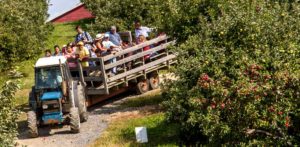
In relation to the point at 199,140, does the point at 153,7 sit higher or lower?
higher

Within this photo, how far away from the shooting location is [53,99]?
605 inches

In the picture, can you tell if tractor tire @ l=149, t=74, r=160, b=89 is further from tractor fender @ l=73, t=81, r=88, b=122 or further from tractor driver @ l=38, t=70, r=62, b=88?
tractor driver @ l=38, t=70, r=62, b=88

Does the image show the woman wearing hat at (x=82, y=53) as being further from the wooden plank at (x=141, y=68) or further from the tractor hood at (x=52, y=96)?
the tractor hood at (x=52, y=96)

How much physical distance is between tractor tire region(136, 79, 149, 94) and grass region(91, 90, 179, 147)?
1747mm

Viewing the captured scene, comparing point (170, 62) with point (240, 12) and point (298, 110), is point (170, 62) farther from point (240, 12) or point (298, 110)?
point (298, 110)

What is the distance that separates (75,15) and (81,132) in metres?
35.2

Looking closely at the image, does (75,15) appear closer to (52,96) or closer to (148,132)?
(52,96)

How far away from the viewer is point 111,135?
14.9 m

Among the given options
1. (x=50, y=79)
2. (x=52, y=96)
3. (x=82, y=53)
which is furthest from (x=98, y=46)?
(x=52, y=96)

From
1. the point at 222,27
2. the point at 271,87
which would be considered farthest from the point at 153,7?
the point at 271,87

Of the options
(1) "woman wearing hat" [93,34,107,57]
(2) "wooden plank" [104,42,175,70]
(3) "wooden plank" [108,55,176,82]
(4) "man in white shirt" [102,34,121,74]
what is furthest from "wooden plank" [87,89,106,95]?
(1) "woman wearing hat" [93,34,107,57]

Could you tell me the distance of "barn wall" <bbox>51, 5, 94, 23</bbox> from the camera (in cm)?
4931

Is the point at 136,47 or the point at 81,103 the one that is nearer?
the point at 81,103

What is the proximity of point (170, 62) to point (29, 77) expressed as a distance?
10917 mm
